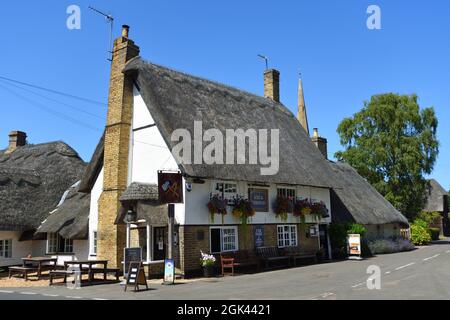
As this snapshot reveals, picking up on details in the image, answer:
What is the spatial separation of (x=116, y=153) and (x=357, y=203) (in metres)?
18.4

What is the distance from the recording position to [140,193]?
18.3m

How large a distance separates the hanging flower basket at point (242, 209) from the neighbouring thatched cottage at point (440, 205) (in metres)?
48.6

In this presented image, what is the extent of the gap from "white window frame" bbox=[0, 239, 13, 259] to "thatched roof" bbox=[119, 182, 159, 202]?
939 centimetres

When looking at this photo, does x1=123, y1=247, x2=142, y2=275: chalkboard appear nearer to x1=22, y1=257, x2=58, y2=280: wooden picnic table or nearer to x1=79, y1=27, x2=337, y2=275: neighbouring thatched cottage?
x1=79, y1=27, x2=337, y2=275: neighbouring thatched cottage

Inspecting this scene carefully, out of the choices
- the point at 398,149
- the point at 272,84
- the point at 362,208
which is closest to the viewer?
the point at 272,84

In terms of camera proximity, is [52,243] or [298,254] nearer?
[298,254]

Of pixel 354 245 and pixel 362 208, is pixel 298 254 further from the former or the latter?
pixel 362 208

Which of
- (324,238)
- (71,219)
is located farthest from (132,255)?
(324,238)

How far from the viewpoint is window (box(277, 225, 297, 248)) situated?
2314 cm

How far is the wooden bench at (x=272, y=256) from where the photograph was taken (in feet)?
70.0

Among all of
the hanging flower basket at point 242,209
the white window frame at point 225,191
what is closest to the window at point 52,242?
the white window frame at point 225,191

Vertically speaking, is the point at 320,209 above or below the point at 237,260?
above
